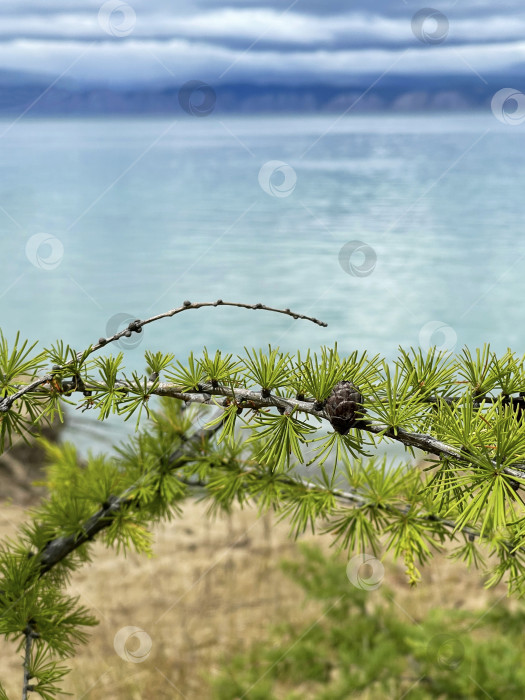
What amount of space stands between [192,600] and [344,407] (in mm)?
2043

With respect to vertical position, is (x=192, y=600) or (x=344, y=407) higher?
(x=192, y=600)

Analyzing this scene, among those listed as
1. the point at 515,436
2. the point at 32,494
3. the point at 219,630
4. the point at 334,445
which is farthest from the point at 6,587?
the point at 32,494

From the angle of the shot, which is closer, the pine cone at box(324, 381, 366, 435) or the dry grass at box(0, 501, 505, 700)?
the pine cone at box(324, 381, 366, 435)

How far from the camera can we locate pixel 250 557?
2615 millimetres

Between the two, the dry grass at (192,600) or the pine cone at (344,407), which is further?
the dry grass at (192,600)

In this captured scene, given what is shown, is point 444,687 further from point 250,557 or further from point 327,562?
point 250,557

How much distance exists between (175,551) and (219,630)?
55 cm

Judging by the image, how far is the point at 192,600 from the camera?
92.6 inches

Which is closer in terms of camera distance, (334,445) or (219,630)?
(334,445)

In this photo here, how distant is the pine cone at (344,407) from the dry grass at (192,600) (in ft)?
4.72

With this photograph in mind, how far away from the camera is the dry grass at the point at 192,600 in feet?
6.40

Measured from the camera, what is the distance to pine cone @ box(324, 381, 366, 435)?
19.5 inches

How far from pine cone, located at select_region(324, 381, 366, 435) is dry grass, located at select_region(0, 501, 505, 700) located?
1440mm

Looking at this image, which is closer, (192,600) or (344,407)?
(344,407)
